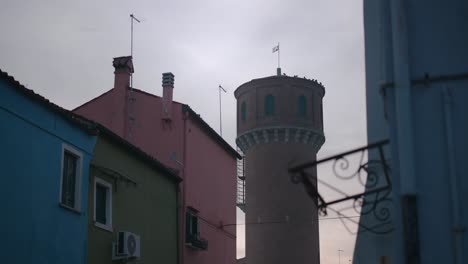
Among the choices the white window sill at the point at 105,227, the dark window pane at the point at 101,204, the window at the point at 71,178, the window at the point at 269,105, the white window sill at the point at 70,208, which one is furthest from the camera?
the window at the point at 269,105

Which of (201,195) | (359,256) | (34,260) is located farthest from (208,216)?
(359,256)

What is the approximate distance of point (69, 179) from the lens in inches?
647

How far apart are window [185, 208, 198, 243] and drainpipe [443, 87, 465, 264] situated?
17655mm

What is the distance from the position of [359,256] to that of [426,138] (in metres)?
2.64

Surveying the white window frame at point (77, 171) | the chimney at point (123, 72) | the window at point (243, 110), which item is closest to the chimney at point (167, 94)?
the chimney at point (123, 72)

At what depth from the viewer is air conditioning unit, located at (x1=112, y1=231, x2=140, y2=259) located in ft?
58.6

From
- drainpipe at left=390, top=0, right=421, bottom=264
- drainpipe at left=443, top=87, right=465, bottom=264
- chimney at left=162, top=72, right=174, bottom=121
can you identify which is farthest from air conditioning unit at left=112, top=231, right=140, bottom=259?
drainpipe at left=443, top=87, right=465, bottom=264

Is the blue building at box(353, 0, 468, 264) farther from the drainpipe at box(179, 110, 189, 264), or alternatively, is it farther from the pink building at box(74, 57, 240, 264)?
the pink building at box(74, 57, 240, 264)

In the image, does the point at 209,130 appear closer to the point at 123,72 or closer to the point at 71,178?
the point at 123,72

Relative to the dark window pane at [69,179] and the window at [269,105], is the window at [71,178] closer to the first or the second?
the dark window pane at [69,179]

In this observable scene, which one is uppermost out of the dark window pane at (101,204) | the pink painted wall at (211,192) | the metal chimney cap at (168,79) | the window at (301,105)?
the window at (301,105)

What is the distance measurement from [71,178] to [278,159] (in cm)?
3089

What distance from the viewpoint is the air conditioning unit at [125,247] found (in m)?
17.9

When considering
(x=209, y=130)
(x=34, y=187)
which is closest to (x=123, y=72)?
(x=209, y=130)
